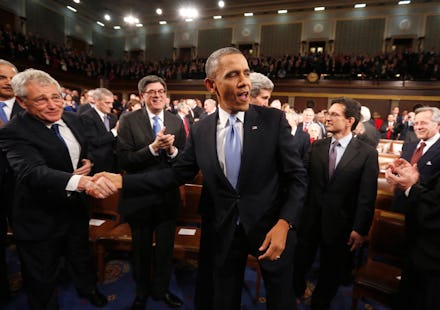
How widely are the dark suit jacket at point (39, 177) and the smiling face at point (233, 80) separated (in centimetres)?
107

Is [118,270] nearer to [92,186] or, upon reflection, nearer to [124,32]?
[92,186]

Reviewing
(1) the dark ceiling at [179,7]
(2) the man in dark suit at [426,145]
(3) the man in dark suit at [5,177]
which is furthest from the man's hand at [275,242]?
(1) the dark ceiling at [179,7]

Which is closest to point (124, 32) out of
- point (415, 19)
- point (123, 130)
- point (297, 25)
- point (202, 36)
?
point (202, 36)

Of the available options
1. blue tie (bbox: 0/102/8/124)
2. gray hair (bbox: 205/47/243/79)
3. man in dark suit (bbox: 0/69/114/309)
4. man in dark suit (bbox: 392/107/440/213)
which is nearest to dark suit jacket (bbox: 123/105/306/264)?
gray hair (bbox: 205/47/243/79)

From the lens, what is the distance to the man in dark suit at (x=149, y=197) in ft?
6.50

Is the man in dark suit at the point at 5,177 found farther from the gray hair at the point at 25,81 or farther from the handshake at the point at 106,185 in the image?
the handshake at the point at 106,185

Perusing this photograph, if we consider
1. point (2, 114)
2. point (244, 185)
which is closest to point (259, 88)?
point (244, 185)

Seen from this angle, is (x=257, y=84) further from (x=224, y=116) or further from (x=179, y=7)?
(x=179, y=7)

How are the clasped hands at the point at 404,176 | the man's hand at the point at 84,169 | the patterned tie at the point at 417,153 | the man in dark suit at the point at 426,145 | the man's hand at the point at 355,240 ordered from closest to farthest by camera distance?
the clasped hands at the point at 404,176, the man's hand at the point at 84,169, the man's hand at the point at 355,240, the man in dark suit at the point at 426,145, the patterned tie at the point at 417,153

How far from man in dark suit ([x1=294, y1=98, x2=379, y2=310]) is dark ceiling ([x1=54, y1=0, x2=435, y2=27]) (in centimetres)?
1563

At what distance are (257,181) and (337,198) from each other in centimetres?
108

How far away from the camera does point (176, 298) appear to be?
2.25 metres

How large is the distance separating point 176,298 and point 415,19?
18.1 m

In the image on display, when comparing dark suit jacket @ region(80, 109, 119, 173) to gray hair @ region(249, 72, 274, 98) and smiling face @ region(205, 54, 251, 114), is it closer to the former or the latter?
gray hair @ region(249, 72, 274, 98)
